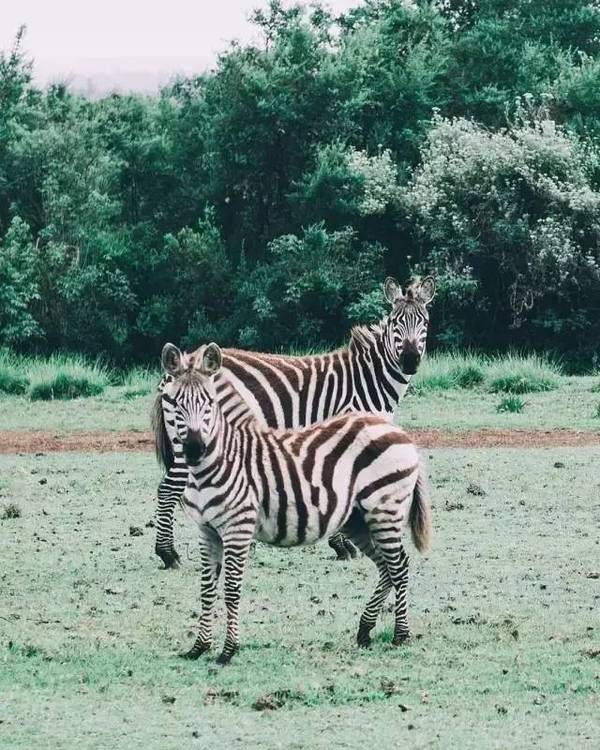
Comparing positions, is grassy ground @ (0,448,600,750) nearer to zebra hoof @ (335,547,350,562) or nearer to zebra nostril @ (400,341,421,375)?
zebra hoof @ (335,547,350,562)

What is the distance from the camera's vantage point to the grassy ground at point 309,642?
648cm

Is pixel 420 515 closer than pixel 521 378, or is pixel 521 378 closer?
pixel 420 515

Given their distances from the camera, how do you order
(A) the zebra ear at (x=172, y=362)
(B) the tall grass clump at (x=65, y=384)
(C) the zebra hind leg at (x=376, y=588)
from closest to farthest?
(A) the zebra ear at (x=172, y=362)
(C) the zebra hind leg at (x=376, y=588)
(B) the tall grass clump at (x=65, y=384)

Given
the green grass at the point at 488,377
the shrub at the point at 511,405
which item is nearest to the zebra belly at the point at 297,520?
the shrub at the point at 511,405

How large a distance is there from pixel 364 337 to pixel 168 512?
2.58 m

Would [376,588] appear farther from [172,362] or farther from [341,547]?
[341,547]

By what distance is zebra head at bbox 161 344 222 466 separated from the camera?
7.72 metres

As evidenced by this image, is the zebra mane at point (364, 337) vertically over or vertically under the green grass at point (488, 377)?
over

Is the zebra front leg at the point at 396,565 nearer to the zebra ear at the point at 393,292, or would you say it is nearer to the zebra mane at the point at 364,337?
the zebra mane at the point at 364,337

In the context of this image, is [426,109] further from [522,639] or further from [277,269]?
[522,639]

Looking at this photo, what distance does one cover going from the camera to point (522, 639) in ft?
26.4

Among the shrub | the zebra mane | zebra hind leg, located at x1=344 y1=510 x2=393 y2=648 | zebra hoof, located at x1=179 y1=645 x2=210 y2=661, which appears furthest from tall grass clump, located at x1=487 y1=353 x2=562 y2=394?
zebra hoof, located at x1=179 y1=645 x2=210 y2=661

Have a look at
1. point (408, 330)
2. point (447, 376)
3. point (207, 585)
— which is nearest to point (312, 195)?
point (447, 376)

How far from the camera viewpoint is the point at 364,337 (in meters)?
12.2
